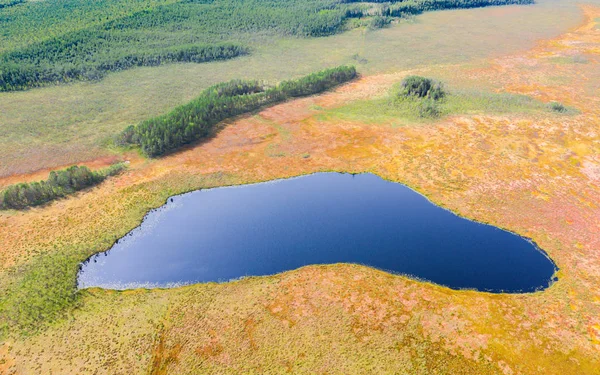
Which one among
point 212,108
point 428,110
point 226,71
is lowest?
point 428,110

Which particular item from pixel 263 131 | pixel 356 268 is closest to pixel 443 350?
pixel 356 268

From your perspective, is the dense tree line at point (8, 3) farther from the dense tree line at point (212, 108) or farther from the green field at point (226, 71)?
the dense tree line at point (212, 108)

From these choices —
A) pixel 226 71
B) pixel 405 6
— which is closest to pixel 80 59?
pixel 226 71

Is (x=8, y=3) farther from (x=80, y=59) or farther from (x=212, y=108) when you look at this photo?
(x=212, y=108)

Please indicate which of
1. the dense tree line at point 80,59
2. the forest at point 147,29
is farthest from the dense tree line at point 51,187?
the forest at point 147,29

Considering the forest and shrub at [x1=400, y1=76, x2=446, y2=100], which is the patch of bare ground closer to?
shrub at [x1=400, y1=76, x2=446, y2=100]

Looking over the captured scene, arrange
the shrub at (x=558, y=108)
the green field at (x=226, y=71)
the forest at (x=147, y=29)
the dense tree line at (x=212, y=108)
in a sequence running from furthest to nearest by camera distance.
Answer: the forest at (x=147, y=29)
the shrub at (x=558, y=108)
the green field at (x=226, y=71)
the dense tree line at (x=212, y=108)

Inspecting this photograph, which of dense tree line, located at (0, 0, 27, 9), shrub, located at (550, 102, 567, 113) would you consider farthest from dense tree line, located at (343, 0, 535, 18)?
dense tree line, located at (0, 0, 27, 9)
